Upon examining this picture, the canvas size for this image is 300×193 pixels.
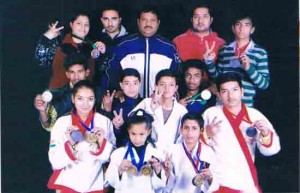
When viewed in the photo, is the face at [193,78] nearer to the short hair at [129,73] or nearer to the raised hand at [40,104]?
the short hair at [129,73]

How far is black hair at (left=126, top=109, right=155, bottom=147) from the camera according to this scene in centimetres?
287

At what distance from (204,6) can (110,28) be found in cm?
44

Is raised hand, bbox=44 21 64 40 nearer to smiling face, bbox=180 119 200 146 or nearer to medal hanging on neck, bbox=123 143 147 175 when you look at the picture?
medal hanging on neck, bbox=123 143 147 175

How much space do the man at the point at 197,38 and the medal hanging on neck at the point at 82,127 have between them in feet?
1.64

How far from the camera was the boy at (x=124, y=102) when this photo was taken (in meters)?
2.88

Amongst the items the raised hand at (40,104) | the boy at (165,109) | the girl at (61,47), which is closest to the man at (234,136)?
the boy at (165,109)

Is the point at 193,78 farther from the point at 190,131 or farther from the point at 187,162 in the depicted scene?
the point at 187,162

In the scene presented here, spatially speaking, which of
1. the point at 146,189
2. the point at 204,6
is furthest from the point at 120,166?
the point at 204,6

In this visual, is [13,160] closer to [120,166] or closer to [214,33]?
[120,166]

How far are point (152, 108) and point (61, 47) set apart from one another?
50 centimetres

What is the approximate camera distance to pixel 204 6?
9.53ft

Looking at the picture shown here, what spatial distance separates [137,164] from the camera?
286 cm

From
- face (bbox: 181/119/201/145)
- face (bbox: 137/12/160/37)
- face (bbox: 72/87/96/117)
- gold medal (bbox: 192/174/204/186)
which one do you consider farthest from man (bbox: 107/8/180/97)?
gold medal (bbox: 192/174/204/186)

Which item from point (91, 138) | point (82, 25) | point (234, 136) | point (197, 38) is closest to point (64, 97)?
point (91, 138)
